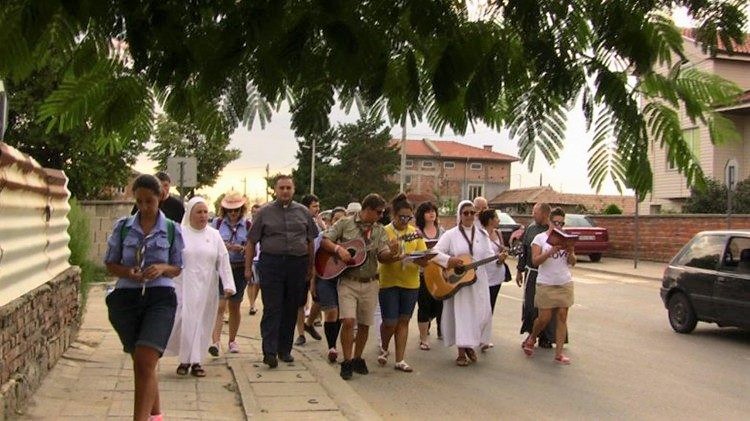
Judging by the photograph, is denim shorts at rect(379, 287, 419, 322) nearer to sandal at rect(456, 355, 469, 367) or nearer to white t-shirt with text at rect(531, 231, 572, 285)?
sandal at rect(456, 355, 469, 367)

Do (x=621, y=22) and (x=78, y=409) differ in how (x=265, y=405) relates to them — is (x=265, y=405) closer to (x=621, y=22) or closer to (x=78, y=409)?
(x=78, y=409)

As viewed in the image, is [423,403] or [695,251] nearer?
[423,403]

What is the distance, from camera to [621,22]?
206 centimetres

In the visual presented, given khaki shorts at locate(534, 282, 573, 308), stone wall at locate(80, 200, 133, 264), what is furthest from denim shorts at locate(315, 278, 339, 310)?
stone wall at locate(80, 200, 133, 264)

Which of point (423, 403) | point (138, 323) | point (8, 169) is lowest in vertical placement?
point (423, 403)

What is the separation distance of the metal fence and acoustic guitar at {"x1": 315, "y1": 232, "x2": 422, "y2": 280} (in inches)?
95.8

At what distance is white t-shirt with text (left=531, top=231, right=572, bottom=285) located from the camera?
29.1ft

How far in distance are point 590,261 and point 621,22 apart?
79.9 feet

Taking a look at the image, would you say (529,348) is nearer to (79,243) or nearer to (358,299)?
(358,299)

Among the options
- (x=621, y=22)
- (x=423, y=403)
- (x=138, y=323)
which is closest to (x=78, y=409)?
(x=138, y=323)

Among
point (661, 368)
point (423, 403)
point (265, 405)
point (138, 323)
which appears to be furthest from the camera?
point (661, 368)

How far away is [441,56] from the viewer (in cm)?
214

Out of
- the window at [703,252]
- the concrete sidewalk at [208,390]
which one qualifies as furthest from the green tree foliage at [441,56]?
the window at [703,252]

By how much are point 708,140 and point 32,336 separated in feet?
16.9
